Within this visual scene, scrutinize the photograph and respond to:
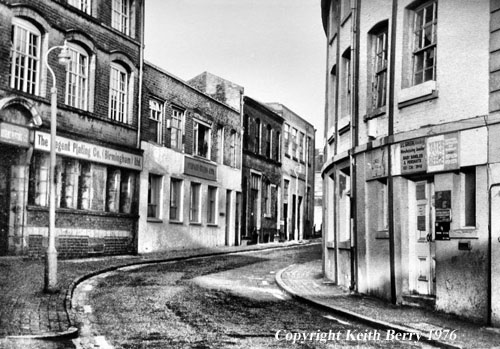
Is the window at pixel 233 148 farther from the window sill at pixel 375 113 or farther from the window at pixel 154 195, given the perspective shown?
the window sill at pixel 375 113

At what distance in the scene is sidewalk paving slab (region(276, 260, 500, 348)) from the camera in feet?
30.5

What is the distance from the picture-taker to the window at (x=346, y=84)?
17.1 m

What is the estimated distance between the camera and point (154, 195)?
1085 inches

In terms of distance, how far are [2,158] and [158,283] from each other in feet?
22.7

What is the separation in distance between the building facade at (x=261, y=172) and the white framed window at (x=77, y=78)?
14936mm

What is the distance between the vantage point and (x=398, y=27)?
13.6 metres

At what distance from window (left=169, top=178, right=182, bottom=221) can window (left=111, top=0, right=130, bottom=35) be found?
7.15 m

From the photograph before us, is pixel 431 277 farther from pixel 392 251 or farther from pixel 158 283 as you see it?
pixel 158 283

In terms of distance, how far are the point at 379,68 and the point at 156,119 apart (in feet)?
46.8

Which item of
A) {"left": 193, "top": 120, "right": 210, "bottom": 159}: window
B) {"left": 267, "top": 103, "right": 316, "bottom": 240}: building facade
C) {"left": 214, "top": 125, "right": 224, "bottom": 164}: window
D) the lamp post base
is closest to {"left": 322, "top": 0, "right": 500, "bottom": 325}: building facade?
the lamp post base

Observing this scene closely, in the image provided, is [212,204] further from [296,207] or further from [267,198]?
[296,207]

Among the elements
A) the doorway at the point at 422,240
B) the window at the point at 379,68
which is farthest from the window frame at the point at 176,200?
the doorway at the point at 422,240

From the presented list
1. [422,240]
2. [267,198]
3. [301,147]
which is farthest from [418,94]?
[301,147]

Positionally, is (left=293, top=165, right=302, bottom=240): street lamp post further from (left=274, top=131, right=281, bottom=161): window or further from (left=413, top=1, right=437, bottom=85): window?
(left=413, top=1, right=437, bottom=85): window
